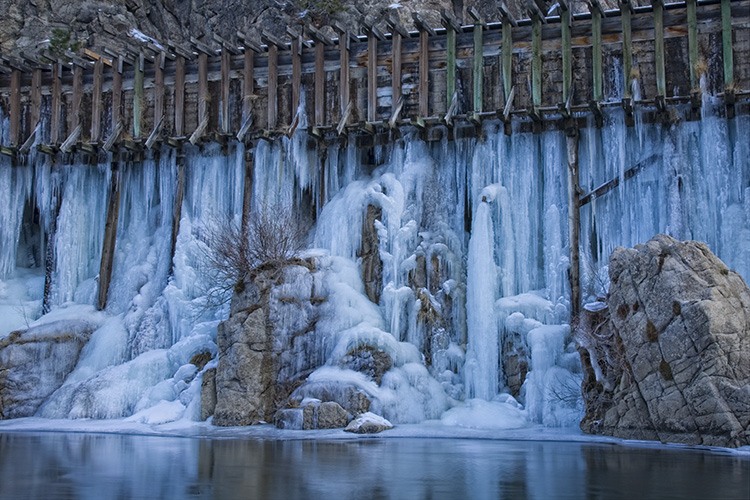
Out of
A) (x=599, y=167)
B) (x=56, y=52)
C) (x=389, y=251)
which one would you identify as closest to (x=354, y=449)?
(x=389, y=251)

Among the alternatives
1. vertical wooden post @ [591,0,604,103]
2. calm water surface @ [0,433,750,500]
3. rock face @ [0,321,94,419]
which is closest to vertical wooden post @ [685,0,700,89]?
vertical wooden post @ [591,0,604,103]

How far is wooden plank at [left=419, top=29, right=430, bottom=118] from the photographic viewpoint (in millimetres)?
27000

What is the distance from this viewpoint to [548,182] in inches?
1013

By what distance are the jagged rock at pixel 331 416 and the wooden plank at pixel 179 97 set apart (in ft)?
37.3

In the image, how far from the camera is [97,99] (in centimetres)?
3078

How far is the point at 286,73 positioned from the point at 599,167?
9.55 metres

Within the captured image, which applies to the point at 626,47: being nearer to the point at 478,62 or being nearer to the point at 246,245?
the point at 478,62

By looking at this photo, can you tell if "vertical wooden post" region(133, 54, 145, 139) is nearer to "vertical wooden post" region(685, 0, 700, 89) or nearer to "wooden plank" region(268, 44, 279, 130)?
"wooden plank" region(268, 44, 279, 130)

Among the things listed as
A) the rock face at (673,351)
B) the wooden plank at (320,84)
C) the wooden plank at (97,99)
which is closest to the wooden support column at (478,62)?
the wooden plank at (320,84)

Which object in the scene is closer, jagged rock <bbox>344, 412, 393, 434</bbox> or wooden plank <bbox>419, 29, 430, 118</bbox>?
jagged rock <bbox>344, 412, 393, 434</bbox>

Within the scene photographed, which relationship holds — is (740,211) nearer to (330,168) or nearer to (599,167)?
(599,167)

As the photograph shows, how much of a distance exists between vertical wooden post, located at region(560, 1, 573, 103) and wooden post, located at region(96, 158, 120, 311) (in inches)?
539

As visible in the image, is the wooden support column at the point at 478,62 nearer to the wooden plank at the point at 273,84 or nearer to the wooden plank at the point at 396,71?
the wooden plank at the point at 396,71

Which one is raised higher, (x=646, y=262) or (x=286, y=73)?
(x=286, y=73)
